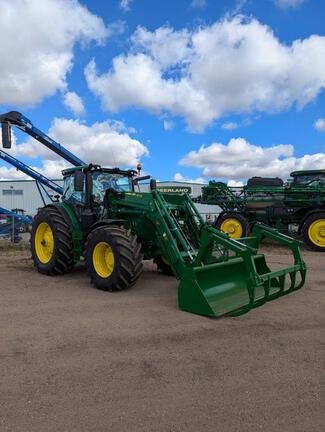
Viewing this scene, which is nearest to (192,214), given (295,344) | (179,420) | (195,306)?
(195,306)

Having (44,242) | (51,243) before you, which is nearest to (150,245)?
(51,243)

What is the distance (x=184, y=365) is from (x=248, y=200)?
428 inches

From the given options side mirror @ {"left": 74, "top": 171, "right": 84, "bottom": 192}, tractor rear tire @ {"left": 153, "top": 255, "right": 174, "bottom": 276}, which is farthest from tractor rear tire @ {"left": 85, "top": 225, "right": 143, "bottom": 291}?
tractor rear tire @ {"left": 153, "top": 255, "right": 174, "bottom": 276}

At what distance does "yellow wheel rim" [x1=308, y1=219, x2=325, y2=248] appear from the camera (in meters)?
11.8

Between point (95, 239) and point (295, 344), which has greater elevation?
point (95, 239)

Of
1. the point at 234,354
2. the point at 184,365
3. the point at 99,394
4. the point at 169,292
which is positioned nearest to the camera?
the point at 99,394

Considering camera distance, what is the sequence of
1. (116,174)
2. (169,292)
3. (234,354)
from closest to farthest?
1. (234,354)
2. (169,292)
3. (116,174)

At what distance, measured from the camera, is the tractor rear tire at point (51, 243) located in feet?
23.8

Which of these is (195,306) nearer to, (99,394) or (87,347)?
(87,347)

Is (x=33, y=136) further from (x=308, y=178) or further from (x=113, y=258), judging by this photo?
(x=308, y=178)

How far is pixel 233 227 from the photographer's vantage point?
13539 mm

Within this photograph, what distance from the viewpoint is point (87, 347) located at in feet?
13.0

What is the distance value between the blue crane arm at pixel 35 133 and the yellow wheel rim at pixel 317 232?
25.2ft

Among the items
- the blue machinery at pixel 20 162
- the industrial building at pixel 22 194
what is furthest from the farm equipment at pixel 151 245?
the industrial building at pixel 22 194
